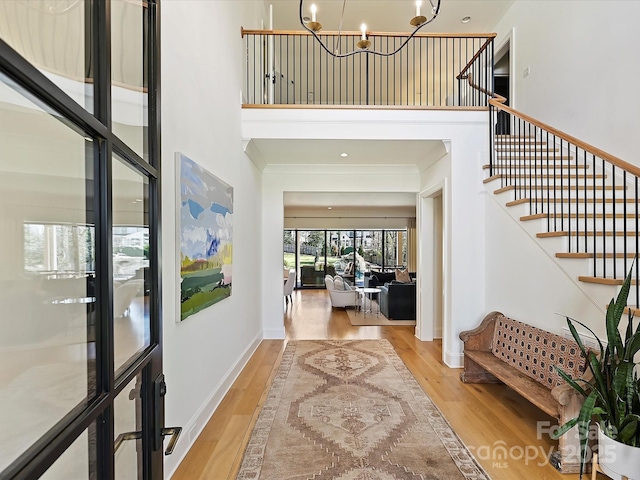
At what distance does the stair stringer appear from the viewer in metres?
2.46

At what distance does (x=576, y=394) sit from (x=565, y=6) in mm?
4897

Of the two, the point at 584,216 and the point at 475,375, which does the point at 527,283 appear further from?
the point at 475,375

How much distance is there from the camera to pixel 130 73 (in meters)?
0.99

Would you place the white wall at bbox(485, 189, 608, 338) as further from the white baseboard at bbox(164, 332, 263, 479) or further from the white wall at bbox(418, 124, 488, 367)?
the white baseboard at bbox(164, 332, 263, 479)

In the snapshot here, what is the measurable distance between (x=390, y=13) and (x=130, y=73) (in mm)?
6224

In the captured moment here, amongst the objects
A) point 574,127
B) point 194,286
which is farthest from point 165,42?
point 574,127

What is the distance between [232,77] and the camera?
11.7 ft

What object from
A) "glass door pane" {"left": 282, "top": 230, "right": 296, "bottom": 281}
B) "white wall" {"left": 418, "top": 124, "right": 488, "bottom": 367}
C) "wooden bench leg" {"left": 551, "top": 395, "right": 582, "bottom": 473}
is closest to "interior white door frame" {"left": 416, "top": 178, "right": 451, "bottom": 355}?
"white wall" {"left": 418, "top": 124, "right": 488, "bottom": 367}

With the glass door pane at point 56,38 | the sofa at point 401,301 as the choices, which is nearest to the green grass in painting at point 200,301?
the glass door pane at point 56,38

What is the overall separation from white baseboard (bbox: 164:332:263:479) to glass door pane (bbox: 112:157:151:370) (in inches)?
58.6

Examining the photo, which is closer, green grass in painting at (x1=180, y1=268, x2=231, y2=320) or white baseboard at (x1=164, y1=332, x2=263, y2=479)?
white baseboard at (x1=164, y1=332, x2=263, y2=479)

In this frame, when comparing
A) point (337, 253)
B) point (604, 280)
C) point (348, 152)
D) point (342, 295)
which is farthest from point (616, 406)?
point (337, 253)

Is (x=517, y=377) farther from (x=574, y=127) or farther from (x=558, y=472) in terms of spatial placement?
(x=574, y=127)

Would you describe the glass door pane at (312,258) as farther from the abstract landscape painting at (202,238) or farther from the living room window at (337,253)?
the abstract landscape painting at (202,238)
